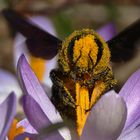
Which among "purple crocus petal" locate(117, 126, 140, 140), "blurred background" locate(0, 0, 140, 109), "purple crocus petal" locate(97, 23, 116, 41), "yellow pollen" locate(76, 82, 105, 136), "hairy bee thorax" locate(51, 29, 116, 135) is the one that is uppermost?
"blurred background" locate(0, 0, 140, 109)

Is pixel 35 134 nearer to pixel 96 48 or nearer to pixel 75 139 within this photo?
pixel 75 139

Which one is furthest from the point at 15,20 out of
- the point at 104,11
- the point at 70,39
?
the point at 104,11

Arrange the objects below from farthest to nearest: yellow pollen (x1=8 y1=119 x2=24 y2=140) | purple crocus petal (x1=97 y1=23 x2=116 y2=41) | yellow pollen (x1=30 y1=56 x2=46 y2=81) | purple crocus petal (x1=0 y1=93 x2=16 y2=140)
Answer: yellow pollen (x1=30 y1=56 x2=46 y2=81) < purple crocus petal (x1=97 y1=23 x2=116 y2=41) < yellow pollen (x1=8 y1=119 x2=24 y2=140) < purple crocus petal (x1=0 y1=93 x2=16 y2=140)

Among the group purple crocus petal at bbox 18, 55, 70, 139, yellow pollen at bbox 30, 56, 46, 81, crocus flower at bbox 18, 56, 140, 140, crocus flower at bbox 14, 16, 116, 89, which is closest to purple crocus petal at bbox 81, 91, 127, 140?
crocus flower at bbox 18, 56, 140, 140

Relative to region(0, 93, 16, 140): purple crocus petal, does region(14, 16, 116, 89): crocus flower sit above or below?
above

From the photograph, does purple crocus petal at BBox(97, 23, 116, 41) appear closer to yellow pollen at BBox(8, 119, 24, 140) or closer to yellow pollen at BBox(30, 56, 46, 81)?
yellow pollen at BBox(30, 56, 46, 81)

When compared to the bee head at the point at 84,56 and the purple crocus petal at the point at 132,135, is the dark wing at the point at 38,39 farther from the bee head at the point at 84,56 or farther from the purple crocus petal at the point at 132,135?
the purple crocus petal at the point at 132,135
